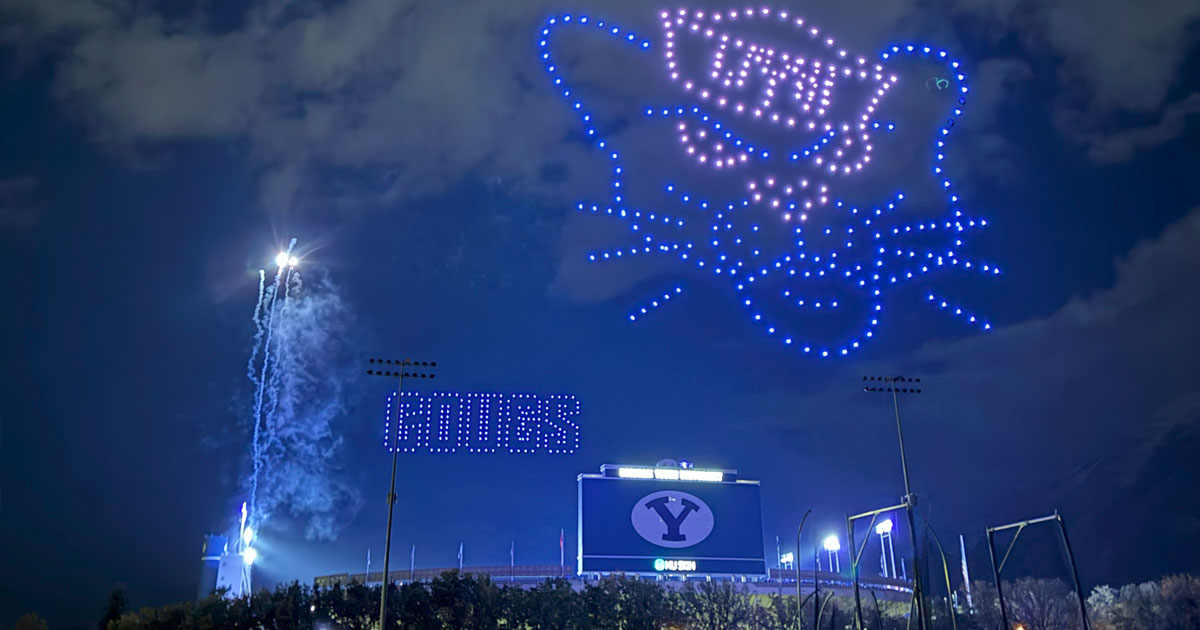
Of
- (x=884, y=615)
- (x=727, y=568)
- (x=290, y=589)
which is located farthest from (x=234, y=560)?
(x=884, y=615)

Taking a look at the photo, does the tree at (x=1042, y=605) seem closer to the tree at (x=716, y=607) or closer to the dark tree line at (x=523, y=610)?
the dark tree line at (x=523, y=610)

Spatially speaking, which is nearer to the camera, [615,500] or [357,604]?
[357,604]

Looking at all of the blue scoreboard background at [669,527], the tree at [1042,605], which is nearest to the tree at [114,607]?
the blue scoreboard background at [669,527]

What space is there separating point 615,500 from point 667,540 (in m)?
4.35

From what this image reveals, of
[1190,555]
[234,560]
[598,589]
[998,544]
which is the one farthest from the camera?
[1190,555]

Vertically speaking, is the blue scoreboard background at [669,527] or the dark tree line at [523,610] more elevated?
the blue scoreboard background at [669,527]

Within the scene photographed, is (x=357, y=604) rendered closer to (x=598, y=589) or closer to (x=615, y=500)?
(x=598, y=589)

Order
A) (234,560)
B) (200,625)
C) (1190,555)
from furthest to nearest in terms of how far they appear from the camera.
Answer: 1. (1190,555)
2. (234,560)
3. (200,625)

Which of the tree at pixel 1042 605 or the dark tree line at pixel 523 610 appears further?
the tree at pixel 1042 605

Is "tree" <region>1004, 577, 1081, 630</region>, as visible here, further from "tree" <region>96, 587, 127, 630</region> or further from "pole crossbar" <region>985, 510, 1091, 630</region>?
"tree" <region>96, 587, 127, 630</region>

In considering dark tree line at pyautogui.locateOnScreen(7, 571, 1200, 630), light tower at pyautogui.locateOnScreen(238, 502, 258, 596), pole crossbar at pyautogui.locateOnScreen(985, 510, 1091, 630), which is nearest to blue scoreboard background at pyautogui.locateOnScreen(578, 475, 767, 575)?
dark tree line at pyautogui.locateOnScreen(7, 571, 1200, 630)

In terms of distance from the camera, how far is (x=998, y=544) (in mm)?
126188

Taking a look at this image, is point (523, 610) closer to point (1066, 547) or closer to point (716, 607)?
point (716, 607)

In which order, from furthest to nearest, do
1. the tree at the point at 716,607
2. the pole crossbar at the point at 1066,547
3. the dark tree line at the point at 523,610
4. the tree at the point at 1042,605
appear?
1. the tree at the point at 1042,605
2. the tree at the point at 716,607
3. the dark tree line at the point at 523,610
4. the pole crossbar at the point at 1066,547
